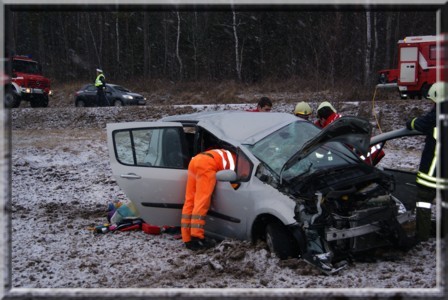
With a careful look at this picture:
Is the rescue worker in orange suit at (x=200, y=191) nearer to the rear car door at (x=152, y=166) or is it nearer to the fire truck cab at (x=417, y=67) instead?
the rear car door at (x=152, y=166)

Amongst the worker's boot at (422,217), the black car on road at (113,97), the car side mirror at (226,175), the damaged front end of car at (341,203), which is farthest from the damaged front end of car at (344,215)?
the black car on road at (113,97)

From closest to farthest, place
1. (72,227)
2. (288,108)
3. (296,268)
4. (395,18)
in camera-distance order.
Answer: (296,268) → (72,227) → (288,108) → (395,18)

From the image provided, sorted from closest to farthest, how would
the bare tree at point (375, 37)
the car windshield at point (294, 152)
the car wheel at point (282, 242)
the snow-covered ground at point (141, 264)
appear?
the snow-covered ground at point (141, 264) → the car wheel at point (282, 242) → the car windshield at point (294, 152) → the bare tree at point (375, 37)

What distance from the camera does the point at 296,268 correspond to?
5.00m

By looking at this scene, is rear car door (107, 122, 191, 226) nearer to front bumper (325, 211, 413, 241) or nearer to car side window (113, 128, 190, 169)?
car side window (113, 128, 190, 169)

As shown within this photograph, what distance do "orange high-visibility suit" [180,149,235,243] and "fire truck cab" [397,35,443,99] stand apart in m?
17.6

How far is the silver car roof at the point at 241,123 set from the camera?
6.00m

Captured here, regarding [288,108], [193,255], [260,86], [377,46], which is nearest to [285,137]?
[193,255]

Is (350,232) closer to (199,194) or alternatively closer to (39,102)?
(199,194)

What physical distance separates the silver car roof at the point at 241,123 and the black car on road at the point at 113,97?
1710cm

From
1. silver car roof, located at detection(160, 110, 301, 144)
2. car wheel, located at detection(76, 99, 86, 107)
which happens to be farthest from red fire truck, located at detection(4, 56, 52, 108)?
silver car roof, located at detection(160, 110, 301, 144)

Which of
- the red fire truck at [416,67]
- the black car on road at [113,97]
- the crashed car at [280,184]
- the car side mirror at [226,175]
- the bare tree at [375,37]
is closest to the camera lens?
the crashed car at [280,184]

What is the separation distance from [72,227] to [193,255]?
88.7 inches

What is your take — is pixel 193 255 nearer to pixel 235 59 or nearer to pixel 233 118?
pixel 233 118
